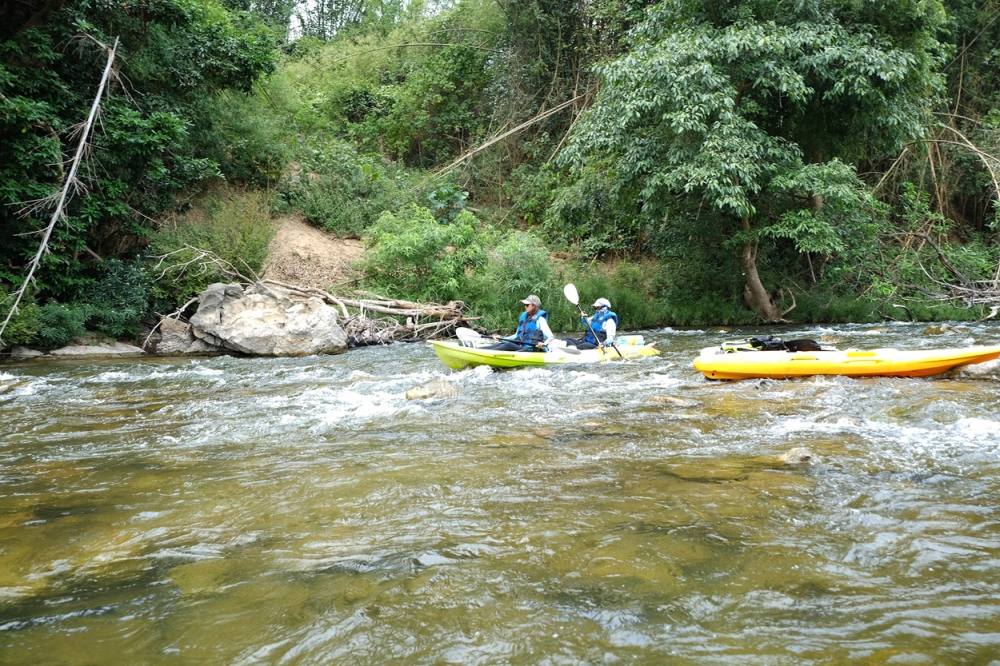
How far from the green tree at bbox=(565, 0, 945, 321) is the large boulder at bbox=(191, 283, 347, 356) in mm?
5510

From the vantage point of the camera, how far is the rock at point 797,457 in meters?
4.12

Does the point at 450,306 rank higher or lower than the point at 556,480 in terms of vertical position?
higher

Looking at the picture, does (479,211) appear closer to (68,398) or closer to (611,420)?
(68,398)

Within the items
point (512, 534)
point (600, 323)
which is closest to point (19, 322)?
point (600, 323)

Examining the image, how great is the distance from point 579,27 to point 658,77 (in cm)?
832

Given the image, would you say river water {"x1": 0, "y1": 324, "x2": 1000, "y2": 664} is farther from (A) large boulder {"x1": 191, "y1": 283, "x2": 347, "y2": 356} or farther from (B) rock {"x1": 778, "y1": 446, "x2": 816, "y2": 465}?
(A) large boulder {"x1": 191, "y1": 283, "x2": 347, "y2": 356}

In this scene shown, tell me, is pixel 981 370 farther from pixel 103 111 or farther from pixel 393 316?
pixel 103 111

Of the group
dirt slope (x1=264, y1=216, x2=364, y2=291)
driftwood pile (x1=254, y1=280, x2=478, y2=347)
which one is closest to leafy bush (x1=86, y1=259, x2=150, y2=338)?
driftwood pile (x1=254, y1=280, x2=478, y2=347)

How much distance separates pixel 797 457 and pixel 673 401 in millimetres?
2141

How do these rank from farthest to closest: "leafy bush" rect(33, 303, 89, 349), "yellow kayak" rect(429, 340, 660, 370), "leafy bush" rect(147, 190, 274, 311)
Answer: "leafy bush" rect(147, 190, 274, 311)
"leafy bush" rect(33, 303, 89, 349)
"yellow kayak" rect(429, 340, 660, 370)

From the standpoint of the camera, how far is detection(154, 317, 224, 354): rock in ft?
39.1

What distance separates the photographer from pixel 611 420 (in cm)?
561

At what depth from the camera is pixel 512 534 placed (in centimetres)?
319

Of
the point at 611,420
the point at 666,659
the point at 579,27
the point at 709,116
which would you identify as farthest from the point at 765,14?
the point at 666,659
